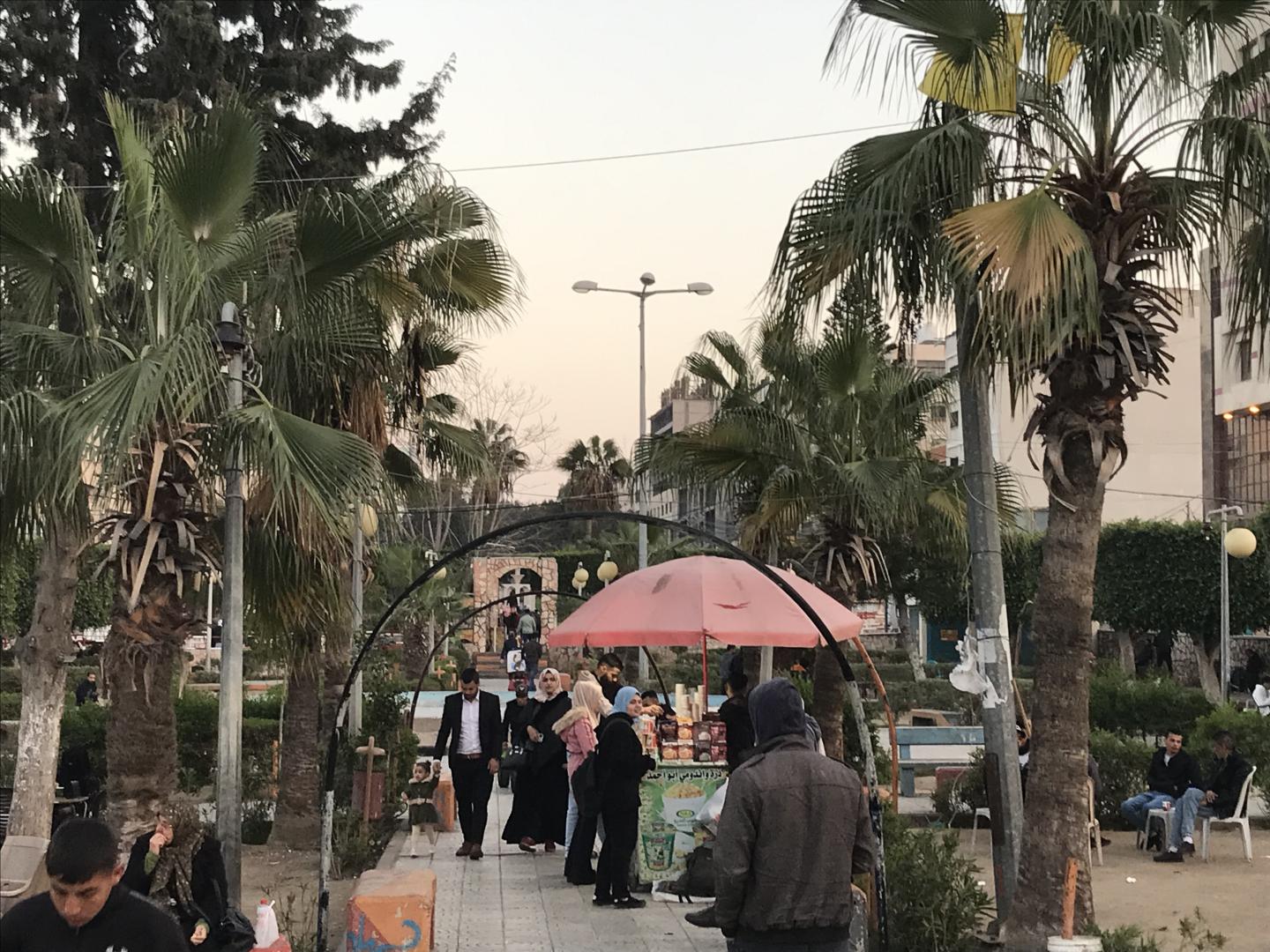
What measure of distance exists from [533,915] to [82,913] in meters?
7.41

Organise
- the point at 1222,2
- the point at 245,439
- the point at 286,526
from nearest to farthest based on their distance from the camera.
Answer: the point at 1222,2 → the point at 245,439 → the point at 286,526

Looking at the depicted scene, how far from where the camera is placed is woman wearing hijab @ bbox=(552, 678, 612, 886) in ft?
38.8

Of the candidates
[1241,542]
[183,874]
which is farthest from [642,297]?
[183,874]

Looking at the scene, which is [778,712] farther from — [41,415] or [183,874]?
[41,415]

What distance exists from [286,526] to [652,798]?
11.9ft

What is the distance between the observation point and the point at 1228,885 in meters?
12.3

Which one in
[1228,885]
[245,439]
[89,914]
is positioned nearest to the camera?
[89,914]

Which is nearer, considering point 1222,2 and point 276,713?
point 1222,2

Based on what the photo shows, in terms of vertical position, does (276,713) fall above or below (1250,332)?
below

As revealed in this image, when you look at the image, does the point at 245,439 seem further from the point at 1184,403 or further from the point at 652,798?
the point at 1184,403

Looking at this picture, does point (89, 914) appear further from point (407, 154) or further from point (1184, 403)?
point (1184, 403)

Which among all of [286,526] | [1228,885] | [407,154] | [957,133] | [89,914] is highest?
[407,154]

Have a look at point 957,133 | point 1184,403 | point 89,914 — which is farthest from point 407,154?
point 1184,403

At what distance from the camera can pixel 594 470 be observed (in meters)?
62.8
